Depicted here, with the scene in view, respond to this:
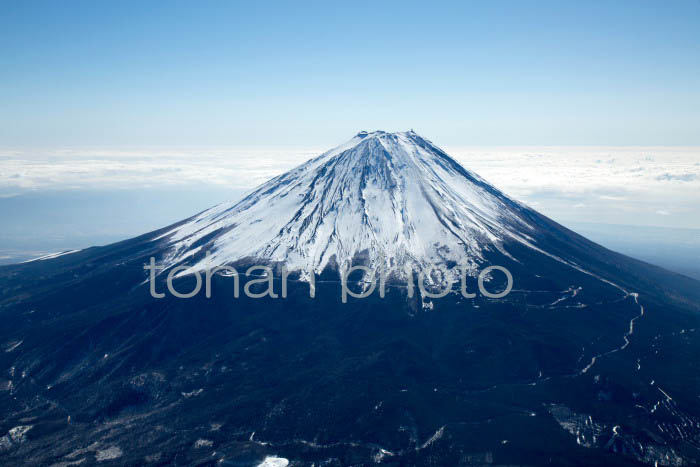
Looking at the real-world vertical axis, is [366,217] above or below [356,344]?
above

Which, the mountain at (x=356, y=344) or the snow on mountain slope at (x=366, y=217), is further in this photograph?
the snow on mountain slope at (x=366, y=217)

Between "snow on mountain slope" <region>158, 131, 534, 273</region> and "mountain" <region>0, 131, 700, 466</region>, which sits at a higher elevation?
"snow on mountain slope" <region>158, 131, 534, 273</region>

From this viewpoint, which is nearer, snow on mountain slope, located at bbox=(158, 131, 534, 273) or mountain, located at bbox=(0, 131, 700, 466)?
mountain, located at bbox=(0, 131, 700, 466)

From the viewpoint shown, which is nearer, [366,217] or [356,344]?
[356,344]

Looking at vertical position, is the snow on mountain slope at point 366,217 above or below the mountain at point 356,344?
above
